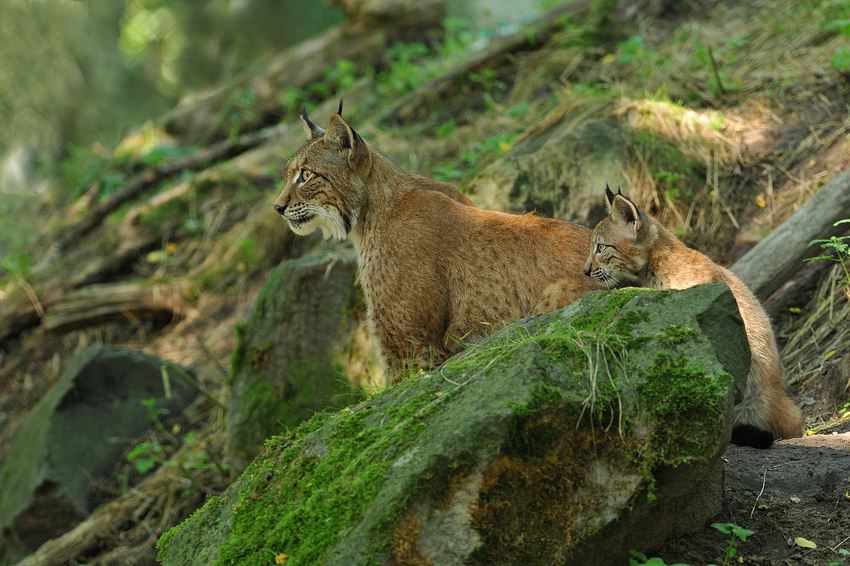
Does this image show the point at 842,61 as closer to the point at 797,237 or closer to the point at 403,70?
the point at 797,237

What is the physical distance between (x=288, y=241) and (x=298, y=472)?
18.6 feet

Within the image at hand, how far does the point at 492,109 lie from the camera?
28.0 ft

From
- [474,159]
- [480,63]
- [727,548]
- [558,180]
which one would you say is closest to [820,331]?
[558,180]

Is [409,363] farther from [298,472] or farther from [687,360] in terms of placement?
[687,360]

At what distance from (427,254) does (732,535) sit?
2.09 metres

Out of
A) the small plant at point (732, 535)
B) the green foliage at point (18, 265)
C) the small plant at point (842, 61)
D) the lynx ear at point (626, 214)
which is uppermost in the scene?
the green foliage at point (18, 265)

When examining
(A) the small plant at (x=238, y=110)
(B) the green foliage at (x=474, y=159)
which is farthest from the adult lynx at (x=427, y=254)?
(A) the small plant at (x=238, y=110)

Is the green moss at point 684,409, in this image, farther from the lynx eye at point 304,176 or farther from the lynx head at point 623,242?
the lynx eye at point 304,176

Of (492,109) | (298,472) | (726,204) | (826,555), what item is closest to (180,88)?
(492,109)

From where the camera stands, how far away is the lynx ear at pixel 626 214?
4.24m

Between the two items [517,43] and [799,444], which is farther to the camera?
[517,43]

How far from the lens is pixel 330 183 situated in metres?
4.34

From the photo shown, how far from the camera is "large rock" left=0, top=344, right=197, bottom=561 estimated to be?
265 inches

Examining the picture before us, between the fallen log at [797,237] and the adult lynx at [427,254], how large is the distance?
65.9 inches
